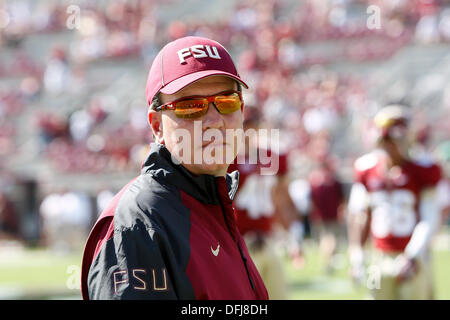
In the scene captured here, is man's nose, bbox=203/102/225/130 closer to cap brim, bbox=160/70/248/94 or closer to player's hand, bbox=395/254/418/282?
cap brim, bbox=160/70/248/94

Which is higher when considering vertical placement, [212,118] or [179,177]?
[212,118]

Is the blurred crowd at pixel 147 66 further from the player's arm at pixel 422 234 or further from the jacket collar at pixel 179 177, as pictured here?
the jacket collar at pixel 179 177

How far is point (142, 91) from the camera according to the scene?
2202cm

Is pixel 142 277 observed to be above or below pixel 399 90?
below

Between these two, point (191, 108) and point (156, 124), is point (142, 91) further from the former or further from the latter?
point (191, 108)

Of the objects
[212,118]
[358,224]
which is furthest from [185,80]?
[358,224]

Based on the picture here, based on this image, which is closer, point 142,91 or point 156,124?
point 156,124

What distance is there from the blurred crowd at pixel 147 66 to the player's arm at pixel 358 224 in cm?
670

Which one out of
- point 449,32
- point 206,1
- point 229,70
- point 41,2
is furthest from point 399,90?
point 41,2

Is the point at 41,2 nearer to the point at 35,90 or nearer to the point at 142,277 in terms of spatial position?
the point at 35,90

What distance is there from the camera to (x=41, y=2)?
2933cm

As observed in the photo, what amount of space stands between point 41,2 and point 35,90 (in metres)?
7.50

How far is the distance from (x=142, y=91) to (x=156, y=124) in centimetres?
2005

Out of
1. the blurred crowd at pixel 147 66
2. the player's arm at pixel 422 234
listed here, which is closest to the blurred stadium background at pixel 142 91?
the blurred crowd at pixel 147 66
